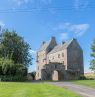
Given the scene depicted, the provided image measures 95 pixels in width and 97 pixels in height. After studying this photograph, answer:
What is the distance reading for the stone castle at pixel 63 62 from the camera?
79.9 metres

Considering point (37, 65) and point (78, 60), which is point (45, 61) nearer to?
point (37, 65)

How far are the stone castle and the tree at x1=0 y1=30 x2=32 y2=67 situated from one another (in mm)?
9393

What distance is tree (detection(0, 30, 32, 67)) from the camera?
246 feet

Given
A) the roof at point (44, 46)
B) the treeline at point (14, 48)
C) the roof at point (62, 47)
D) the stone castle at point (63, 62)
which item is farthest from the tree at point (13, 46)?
the roof at point (44, 46)

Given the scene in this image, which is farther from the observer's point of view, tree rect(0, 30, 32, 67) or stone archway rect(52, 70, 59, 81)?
stone archway rect(52, 70, 59, 81)

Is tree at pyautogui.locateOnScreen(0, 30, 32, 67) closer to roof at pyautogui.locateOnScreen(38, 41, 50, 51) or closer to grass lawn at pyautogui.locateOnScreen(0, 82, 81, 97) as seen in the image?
roof at pyautogui.locateOnScreen(38, 41, 50, 51)

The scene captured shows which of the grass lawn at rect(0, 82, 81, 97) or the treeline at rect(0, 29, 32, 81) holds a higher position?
the treeline at rect(0, 29, 32, 81)

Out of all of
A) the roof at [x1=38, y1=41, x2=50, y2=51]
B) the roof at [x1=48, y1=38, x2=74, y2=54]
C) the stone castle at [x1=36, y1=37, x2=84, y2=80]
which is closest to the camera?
the stone castle at [x1=36, y1=37, x2=84, y2=80]

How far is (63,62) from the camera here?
285 feet

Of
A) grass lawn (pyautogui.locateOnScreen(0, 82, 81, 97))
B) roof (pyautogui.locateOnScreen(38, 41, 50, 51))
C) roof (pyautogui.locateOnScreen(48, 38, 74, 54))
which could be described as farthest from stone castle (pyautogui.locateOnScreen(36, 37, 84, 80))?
grass lawn (pyautogui.locateOnScreen(0, 82, 81, 97))

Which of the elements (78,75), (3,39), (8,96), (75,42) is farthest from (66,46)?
(8,96)

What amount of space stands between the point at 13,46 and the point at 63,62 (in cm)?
1930

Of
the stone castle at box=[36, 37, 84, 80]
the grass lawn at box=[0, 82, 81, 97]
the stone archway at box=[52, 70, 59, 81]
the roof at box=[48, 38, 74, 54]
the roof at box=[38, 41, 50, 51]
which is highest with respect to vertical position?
the roof at box=[38, 41, 50, 51]

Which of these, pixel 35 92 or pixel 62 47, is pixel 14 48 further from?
pixel 35 92
